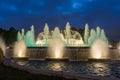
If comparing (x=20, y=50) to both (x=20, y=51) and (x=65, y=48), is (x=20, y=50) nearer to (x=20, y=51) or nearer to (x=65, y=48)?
(x=20, y=51)

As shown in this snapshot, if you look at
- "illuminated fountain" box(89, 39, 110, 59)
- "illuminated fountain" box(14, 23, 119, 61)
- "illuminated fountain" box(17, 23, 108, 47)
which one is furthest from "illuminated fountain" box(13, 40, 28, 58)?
"illuminated fountain" box(89, 39, 110, 59)

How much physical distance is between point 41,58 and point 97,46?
878 cm

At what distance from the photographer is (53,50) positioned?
44.2m

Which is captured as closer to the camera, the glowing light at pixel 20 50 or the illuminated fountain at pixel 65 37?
the glowing light at pixel 20 50

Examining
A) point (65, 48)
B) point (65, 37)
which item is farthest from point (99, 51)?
point (65, 37)

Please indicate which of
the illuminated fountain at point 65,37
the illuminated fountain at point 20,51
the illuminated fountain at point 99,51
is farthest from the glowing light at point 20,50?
the illuminated fountain at point 99,51

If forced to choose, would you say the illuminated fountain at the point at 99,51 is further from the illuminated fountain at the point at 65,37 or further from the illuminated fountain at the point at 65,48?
the illuminated fountain at the point at 65,37

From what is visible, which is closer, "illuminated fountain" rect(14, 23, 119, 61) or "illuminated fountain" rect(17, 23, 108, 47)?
"illuminated fountain" rect(14, 23, 119, 61)

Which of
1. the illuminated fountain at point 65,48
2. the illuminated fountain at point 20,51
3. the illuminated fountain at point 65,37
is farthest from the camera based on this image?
the illuminated fountain at point 65,37

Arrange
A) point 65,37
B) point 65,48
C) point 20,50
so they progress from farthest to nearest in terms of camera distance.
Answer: point 65,37, point 20,50, point 65,48

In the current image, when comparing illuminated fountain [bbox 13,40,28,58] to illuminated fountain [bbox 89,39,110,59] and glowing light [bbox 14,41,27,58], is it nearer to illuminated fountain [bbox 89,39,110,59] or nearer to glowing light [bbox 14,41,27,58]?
glowing light [bbox 14,41,27,58]

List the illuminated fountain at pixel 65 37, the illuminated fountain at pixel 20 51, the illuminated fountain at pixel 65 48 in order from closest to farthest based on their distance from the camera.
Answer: the illuminated fountain at pixel 65 48
the illuminated fountain at pixel 20 51
the illuminated fountain at pixel 65 37

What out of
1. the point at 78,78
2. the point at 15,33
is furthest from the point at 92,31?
the point at 78,78

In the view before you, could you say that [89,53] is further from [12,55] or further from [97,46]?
[12,55]
